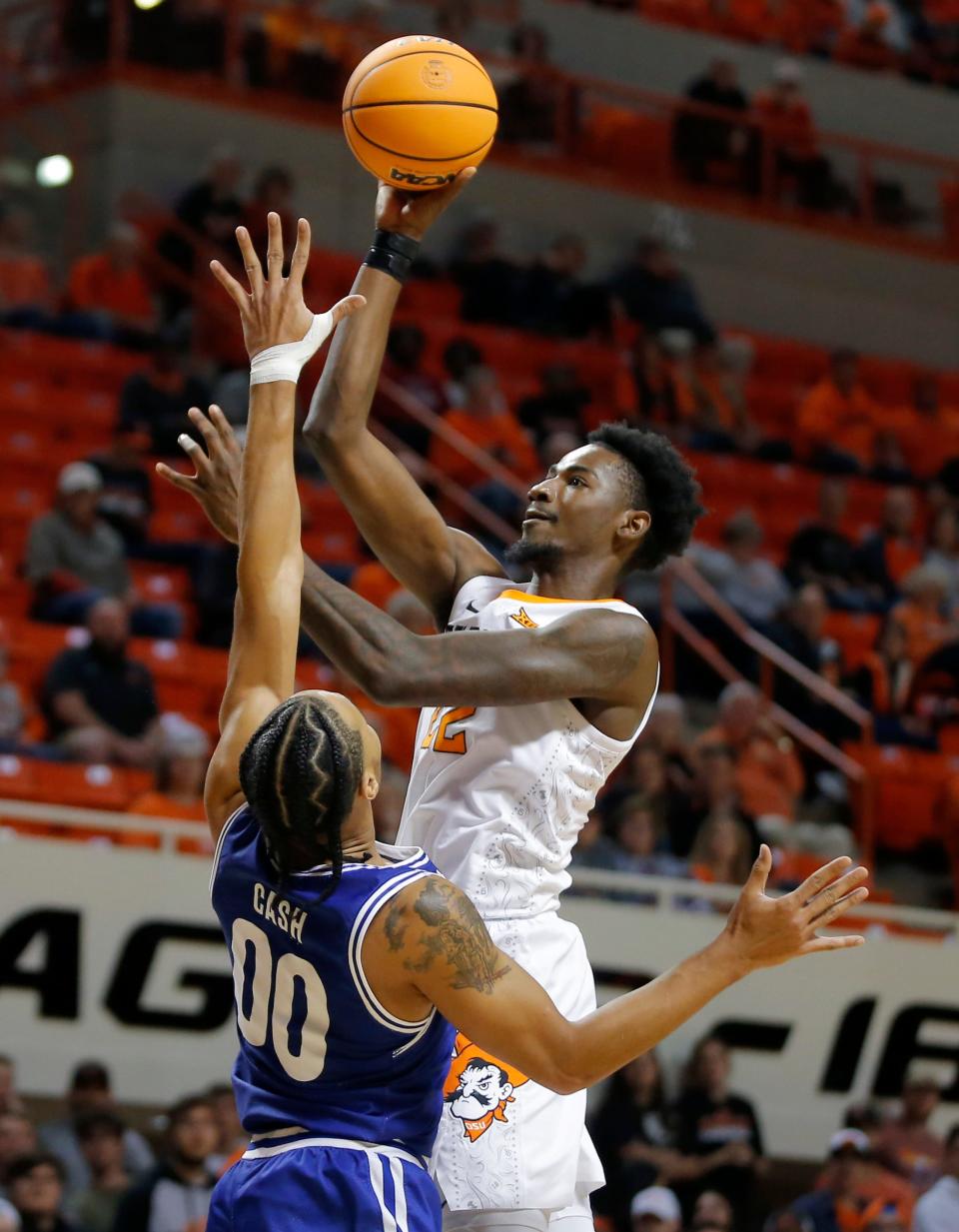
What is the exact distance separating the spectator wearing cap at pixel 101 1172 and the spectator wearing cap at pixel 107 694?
68.6 inches

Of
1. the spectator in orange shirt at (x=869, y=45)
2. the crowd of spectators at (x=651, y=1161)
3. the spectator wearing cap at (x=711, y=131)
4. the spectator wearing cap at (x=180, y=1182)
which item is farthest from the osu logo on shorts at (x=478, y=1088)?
the spectator in orange shirt at (x=869, y=45)

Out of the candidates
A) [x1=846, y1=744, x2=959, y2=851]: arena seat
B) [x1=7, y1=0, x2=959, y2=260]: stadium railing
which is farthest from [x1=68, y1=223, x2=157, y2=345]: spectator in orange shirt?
[x1=846, y1=744, x2=959, y2=851]: arena seat

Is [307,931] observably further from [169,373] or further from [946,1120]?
[169,373]

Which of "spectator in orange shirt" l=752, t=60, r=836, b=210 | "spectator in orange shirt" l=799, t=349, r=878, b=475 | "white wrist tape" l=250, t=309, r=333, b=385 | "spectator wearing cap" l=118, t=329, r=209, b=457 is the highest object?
"white wrist tape" l=250, t=309, r=333, b=385

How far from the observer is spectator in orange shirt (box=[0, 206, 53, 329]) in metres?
13.6

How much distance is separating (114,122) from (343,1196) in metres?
12.6

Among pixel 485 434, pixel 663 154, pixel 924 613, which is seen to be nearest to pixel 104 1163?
pixel 485 434

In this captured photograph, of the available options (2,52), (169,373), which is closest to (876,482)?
(169,373)

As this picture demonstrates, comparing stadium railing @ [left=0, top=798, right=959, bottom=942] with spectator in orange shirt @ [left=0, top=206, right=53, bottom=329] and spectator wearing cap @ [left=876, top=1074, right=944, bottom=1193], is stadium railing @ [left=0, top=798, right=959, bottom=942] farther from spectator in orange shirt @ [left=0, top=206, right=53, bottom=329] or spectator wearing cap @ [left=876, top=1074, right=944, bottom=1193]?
spectator in orange shirt @ [left=0, top=206, right=53, bottom=329]

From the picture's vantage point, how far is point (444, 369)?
1443 centimetres

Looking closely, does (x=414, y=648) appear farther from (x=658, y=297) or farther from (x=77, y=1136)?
(x=658, y=297)

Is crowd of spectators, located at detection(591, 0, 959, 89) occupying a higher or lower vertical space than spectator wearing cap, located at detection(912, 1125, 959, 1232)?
higher

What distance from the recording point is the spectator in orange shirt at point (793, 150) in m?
17.3

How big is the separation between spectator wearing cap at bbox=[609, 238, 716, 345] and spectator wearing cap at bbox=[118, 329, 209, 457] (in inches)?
172
